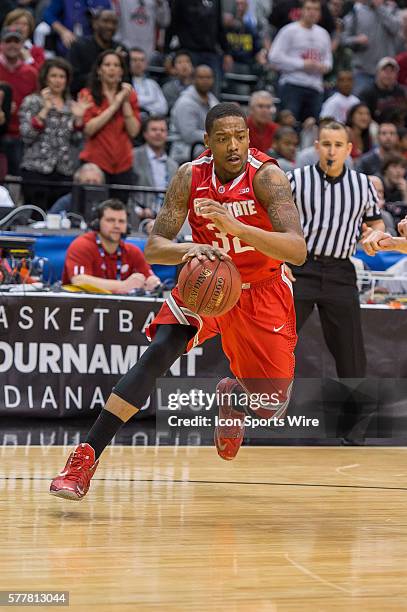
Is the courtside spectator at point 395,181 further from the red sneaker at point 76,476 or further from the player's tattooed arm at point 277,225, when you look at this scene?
the red sneaker at point 76,476

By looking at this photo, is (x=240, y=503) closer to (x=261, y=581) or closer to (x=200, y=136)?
(x=261, y=581)

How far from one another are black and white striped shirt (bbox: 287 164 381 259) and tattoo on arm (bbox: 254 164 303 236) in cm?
242

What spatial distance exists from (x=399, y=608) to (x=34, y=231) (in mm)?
6250

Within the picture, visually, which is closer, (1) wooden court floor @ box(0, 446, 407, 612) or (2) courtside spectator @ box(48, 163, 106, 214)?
(1) wooden court floor @ box(0, 446, 407, 612)

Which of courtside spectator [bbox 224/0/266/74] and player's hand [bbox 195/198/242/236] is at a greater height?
courtside spectator [bbox 224/0/266/74]

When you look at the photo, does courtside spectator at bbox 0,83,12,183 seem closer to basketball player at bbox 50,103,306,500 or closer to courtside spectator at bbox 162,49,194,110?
courtside spectator at bbox 162,49,194,110

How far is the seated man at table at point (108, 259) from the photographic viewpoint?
8484 mm

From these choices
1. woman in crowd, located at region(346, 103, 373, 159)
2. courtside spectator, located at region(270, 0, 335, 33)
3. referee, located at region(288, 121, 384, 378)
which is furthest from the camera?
courtside spectator, located at region(270, 0, 335, 33)

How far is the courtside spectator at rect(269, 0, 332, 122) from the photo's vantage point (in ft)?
44.1

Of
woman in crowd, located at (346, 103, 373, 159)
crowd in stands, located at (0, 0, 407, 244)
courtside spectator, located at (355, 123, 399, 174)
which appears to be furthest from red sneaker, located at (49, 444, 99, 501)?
woman in crowd, located at (346, 103, 373, 159)

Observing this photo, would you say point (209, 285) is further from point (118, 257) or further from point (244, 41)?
point (244, 41)

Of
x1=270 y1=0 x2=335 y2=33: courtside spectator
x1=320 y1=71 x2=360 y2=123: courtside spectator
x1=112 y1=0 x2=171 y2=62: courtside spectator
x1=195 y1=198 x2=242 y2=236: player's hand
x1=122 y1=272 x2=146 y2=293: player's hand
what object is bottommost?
x1=122 y1=272 x2=146 y2=293: player's hand

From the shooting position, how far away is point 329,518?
4.95 metres

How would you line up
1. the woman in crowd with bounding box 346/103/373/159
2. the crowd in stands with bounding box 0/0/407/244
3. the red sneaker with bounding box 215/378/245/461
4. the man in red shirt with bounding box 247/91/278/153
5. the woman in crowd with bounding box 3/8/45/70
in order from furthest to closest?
the woman in crowd with bounding box 346/103/373/159, the man in red shirt with bounding box 247/91/278/153, the woman in crowd with bounding box 3/8/45/70, the crowd in stands with bounding box 0/0/407/244, the red sneaker with bounding box 215/378/245/461
